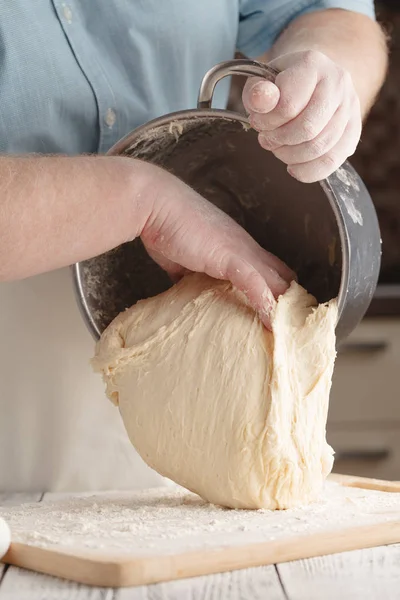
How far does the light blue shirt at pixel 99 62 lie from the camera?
0.93 meters

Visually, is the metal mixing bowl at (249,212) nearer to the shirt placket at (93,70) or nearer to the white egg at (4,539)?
the shirt placket at (93,70)

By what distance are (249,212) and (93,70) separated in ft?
0.77

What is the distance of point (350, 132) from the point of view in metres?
0.82

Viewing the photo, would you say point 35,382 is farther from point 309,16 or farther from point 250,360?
point 309,16

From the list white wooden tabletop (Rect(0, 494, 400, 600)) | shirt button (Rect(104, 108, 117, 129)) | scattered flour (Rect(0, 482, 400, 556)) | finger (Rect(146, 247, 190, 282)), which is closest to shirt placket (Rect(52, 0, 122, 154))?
shirt button (Rect(104, 108, 117, 129))

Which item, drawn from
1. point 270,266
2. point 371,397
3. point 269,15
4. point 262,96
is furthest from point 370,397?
point 262,96

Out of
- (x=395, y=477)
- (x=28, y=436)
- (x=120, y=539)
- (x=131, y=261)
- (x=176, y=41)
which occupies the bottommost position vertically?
(x=395, y=477)

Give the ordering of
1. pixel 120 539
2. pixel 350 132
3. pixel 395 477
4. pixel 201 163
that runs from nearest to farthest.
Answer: pixel 120 539, pixel 350 132, pixel 201 163, pixel 395 477

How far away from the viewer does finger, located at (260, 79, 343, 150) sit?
75 cm

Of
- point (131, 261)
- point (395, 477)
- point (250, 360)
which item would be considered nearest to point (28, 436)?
point (131, 261)

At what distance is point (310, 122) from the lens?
753 millimetres

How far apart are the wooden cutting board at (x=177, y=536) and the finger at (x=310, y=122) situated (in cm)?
33

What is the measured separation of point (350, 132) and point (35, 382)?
1.64 feet

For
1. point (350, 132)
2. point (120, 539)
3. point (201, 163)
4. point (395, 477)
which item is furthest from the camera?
point (395, 477)
